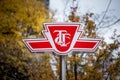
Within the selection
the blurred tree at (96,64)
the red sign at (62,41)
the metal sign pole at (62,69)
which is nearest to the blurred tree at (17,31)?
the blurred tree at (96,64)

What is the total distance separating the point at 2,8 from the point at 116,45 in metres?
10.5

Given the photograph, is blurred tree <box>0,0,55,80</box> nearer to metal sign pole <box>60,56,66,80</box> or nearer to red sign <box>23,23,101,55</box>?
red sign <box>23,23,101,55</box>

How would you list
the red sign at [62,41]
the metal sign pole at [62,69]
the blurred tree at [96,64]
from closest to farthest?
the metal sign pole at [62,69] < the red sign at [62,41] < the blurred tree at [96,64]

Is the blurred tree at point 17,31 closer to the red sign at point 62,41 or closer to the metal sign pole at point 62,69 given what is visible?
the red sign at point 62,41

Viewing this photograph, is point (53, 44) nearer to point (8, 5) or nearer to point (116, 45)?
point (116, 45)

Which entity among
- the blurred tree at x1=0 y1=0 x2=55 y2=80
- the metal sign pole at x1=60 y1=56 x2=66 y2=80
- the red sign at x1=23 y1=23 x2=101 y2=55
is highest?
the red sign at x1=23 y1=23 x2=101 y2=55

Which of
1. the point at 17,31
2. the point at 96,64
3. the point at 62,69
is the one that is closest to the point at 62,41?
the point at 62,69

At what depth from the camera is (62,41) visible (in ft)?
10.6

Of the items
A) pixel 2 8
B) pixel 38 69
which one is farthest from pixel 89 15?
pixel 2 8

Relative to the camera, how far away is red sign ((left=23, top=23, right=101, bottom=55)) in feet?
10.7

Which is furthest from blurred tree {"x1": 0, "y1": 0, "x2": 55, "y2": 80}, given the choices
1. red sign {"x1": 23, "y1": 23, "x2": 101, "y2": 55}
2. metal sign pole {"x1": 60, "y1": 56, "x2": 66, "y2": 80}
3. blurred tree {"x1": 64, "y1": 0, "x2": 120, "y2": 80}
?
metal sign pole {"x1": 60, "y1": 56, "x2": 66, "y2": 80}

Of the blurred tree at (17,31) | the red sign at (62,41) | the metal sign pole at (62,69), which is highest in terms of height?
the red sign at (62,41)

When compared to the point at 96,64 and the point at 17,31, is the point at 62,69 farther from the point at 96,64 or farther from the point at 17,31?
the point at 17,31

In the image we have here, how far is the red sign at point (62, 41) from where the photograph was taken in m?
3.25
